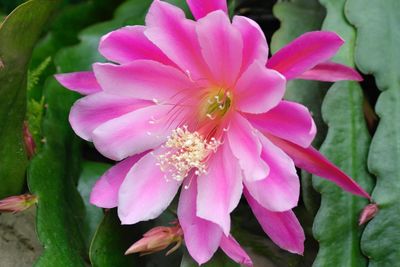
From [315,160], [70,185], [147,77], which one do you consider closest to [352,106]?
[315,160]

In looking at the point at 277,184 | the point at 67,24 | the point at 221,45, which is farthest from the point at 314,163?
the point at 67,24

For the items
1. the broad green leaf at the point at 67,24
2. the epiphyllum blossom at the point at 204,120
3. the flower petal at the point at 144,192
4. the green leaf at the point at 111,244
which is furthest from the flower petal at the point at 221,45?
the broad green leaf at the point at 67,24

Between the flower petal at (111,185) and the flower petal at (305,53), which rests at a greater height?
the flower petal at (305,53)

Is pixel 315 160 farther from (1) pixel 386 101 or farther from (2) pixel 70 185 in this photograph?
(2) pixel 70 185

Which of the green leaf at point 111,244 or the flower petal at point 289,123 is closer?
the flower petal at point 289,123

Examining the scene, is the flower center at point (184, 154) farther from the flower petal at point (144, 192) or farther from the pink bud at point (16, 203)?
the pink bud at point (16, 203)

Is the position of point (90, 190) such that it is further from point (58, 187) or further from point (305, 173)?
point (305, 173)
